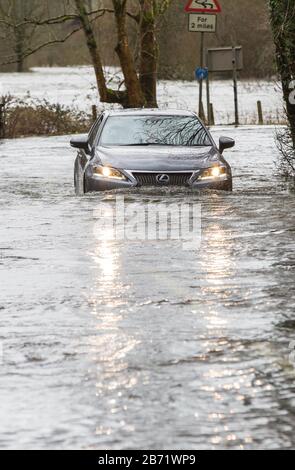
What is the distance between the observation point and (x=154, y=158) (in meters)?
16.0

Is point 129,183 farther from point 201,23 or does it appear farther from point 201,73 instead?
point 201,73

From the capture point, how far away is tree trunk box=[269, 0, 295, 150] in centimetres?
1711

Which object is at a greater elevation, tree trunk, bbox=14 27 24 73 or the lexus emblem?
tree trunk, bbox=14 27 24 73

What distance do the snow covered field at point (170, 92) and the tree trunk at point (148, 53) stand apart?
8580 mm

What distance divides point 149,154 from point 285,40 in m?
2.76

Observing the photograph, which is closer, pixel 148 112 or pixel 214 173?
pixel 214 173

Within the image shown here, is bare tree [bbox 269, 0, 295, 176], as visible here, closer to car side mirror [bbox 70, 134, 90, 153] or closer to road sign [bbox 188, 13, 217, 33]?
car side mirror [bbox 70, 134, 90, 153]

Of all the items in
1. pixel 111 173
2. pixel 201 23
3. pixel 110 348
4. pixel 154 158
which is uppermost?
pixel 201 23

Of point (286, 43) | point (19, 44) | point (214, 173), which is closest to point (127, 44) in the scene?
point (19, 44)

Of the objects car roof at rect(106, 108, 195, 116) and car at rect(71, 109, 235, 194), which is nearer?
car at rect(71, 109, 235, 194)

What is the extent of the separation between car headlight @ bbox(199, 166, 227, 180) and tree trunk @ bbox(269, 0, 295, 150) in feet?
6.36

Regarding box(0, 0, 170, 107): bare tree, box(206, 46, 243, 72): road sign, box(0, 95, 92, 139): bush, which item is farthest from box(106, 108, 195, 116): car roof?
box(206, 46, 243, 72): road sign

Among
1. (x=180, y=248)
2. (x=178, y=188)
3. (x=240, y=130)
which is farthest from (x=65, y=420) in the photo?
(x=240, y=130)

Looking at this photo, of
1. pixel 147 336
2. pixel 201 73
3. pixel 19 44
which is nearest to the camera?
pixel 147 336
